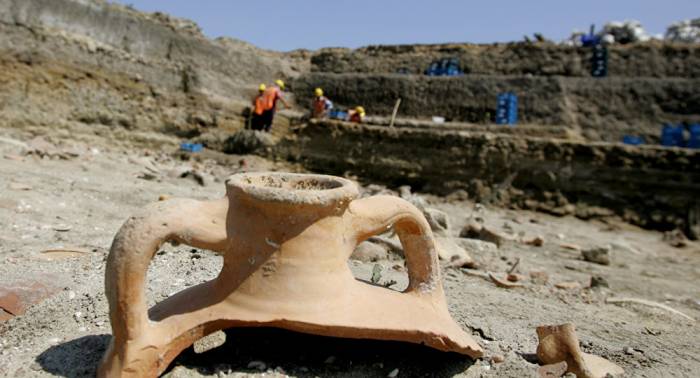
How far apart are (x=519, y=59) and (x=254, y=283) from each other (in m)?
17.1

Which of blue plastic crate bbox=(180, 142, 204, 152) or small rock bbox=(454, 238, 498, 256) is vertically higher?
small rock bbox=(454, 238, 498, 256)

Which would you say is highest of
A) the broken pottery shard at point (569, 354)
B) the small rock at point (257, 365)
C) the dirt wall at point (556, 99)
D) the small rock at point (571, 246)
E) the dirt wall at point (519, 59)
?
the dirt wall at point (519, 59)

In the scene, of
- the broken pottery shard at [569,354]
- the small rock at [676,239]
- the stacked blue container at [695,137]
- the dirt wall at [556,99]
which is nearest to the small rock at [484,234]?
the small rock at [676,239]

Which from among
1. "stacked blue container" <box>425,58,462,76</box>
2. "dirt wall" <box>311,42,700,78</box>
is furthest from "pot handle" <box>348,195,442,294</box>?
"stacked blue container" <box>425,58,462,76</box>

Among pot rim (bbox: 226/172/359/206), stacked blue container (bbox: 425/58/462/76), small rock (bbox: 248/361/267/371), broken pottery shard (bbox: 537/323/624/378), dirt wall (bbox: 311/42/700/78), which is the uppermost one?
dirt wall (bbox: 311/42/700/78)

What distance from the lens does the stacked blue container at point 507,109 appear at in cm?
1496

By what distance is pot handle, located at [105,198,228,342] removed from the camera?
164 centimetres

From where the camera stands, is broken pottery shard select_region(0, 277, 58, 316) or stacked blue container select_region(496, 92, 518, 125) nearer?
broken pottery shard select_region(0, 277, 58, 316)

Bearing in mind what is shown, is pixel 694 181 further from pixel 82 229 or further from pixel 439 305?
pixel 82 229

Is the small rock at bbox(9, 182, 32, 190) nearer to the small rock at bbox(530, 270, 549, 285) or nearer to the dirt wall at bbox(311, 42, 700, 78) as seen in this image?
the small rock at bbox(530, 270, 549, 285)

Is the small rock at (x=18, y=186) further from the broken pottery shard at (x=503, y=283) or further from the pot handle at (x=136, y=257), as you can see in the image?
the broken pottery shard at (x=503, y=283)

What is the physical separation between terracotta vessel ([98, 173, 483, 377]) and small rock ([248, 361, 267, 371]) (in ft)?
0.68

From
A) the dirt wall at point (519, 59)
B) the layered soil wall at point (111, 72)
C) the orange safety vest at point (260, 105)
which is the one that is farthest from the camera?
the dirt wall at point (519, 59)

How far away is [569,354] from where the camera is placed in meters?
2.01
